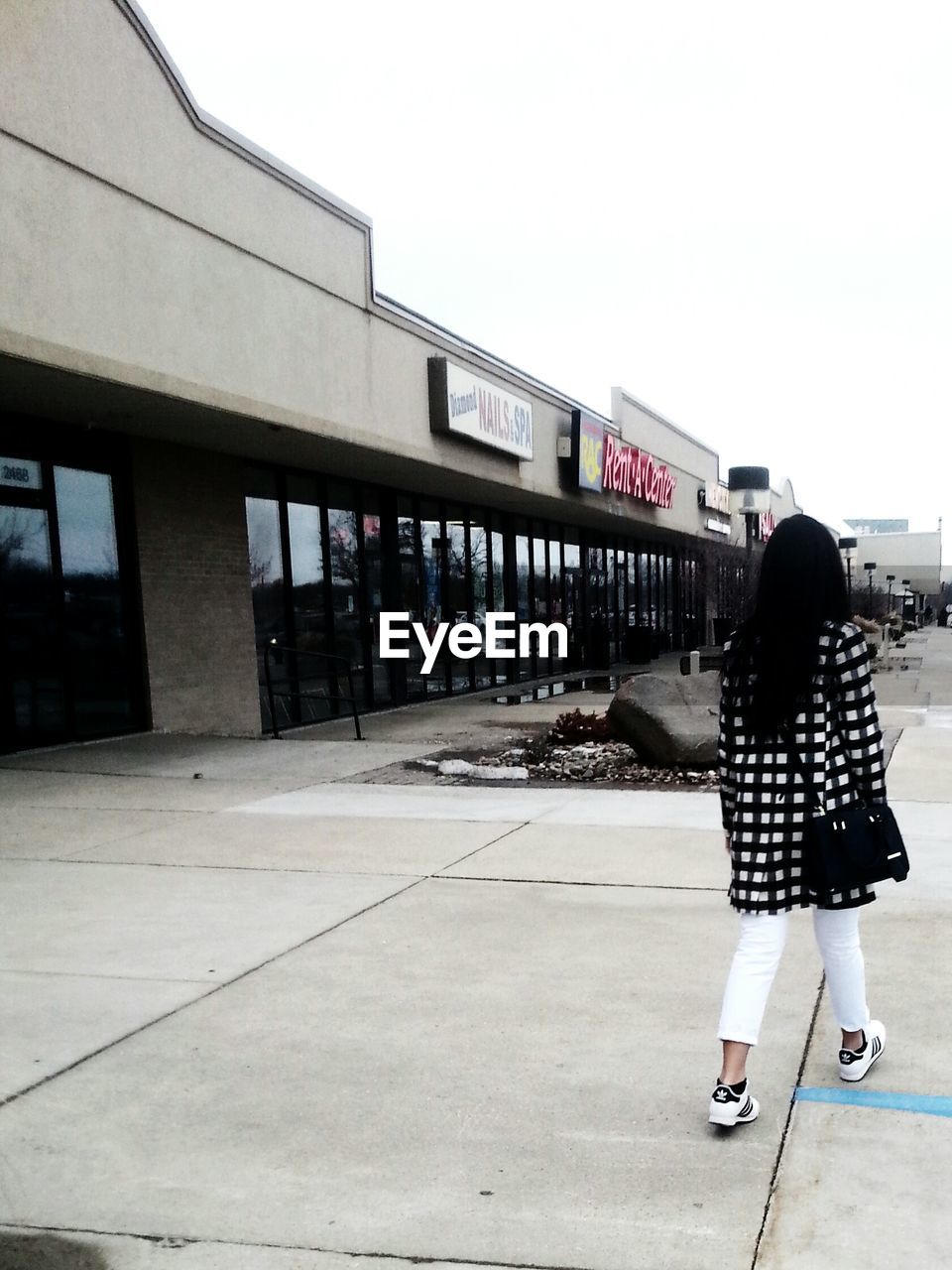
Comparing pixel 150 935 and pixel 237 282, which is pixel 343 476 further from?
pixel 150 935

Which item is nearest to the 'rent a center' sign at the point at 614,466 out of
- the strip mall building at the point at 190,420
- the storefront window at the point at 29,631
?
the strip mall building at the point at 190,420

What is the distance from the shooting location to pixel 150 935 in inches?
219

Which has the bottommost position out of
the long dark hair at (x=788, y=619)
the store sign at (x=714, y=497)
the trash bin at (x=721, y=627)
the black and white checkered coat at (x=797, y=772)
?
the trash bin at (x=721, y=627)

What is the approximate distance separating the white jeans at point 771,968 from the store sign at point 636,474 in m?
19.2

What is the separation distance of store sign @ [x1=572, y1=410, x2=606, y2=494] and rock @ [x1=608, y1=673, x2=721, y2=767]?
9.72m

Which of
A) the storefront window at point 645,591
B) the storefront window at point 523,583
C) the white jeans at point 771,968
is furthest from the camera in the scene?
the storefront window at point 645,591

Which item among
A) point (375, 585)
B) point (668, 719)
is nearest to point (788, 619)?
point (668, 719)

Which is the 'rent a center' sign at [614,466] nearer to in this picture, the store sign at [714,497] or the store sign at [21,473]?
the store sign at [714,497]

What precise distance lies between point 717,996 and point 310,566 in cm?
1190

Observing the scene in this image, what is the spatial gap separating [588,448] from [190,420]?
11.0 m

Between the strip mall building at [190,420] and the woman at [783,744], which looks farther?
the strip mall building at [190,420]

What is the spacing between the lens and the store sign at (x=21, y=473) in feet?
36.3

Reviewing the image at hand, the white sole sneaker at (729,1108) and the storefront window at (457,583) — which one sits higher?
the storefront window at (457,583)

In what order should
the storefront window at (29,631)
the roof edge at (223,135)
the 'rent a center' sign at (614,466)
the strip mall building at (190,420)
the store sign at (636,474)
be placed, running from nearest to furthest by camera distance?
Result: 1. the strip mall building at (190,420)
2. the roof edge at (223,135)
3. the storefront window at (29,631)
4. the 'rent a center' sign at (614,466)
5. the store sign at (636,474)
